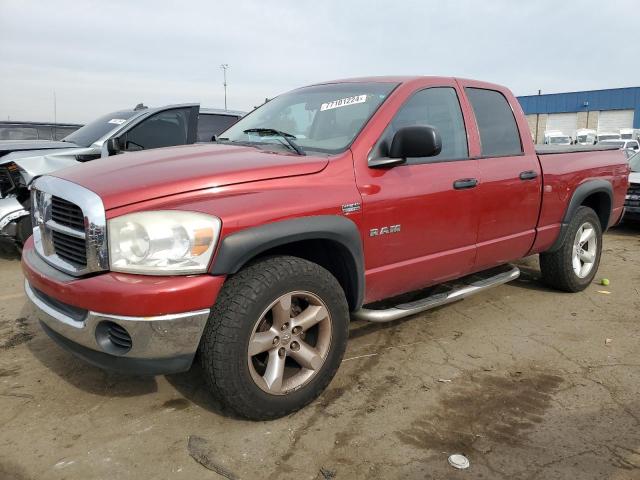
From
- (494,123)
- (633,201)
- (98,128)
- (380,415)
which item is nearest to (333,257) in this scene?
(380,415)

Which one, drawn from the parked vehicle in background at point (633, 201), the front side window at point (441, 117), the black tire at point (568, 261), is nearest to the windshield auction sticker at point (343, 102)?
the front side window at point (441, 117)

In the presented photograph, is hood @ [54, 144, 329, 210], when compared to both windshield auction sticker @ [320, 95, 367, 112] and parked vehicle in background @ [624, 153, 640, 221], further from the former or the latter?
parked vehicle in background @ [624, 153, 640, 221]

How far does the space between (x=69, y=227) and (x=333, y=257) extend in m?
1.40

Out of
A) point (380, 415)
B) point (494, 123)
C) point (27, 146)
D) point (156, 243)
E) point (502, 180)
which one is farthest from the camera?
point (27, 146)

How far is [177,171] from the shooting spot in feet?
8.40

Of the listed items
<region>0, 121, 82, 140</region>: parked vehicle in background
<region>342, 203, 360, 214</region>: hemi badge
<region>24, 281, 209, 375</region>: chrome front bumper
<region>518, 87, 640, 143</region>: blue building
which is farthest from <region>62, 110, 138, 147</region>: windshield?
<region>518, 87, 640, 143</region>: blue building

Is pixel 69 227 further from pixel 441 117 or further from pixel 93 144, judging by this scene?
pixel 93 144

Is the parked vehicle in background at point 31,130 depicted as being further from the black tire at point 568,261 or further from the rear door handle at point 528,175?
the black tire at point 568,261

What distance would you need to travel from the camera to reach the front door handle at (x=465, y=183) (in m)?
3.44

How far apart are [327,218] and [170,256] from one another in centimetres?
85

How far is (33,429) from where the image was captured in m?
2.64

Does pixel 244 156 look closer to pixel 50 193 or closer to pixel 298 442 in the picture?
pixel 50 193

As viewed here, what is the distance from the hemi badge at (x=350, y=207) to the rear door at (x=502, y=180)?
1.16 metres

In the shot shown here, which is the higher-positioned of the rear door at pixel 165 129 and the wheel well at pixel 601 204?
the rear door at pixel 165 129
